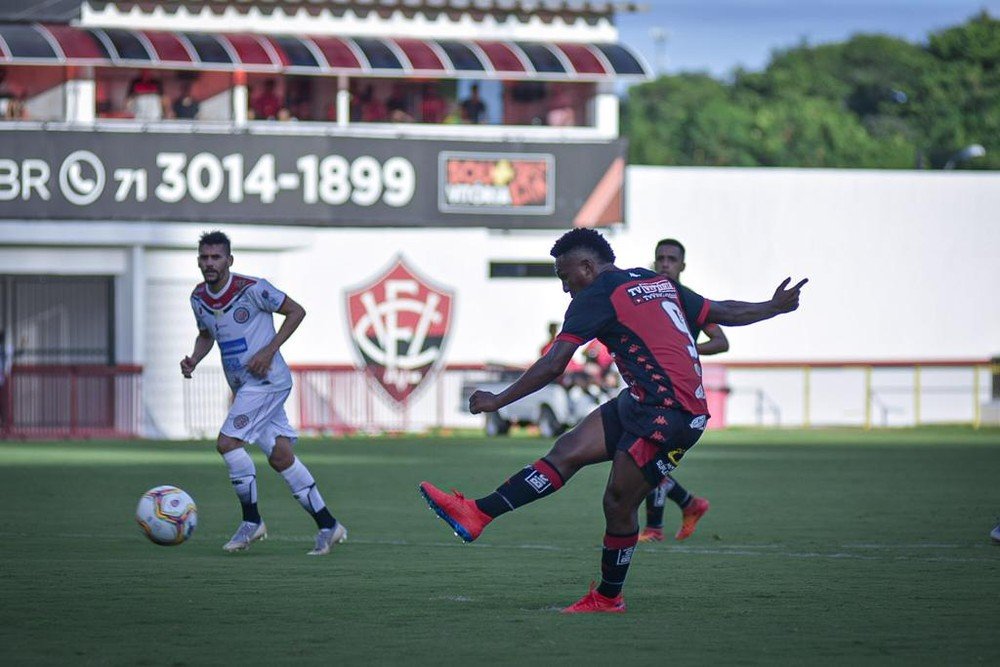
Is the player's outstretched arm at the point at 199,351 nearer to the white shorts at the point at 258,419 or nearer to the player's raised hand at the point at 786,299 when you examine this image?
the white shorts at the point at 258,419

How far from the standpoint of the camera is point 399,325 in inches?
1439

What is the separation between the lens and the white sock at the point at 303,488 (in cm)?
1264

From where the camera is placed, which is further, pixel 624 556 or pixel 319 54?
pixel 319 54

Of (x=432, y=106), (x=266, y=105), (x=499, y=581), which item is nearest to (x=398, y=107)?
(x=432, y=106)

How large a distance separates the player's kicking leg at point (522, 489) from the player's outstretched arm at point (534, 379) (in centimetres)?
48

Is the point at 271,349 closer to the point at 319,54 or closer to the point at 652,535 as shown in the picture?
the point at 652,535

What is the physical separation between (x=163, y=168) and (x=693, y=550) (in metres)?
23.7

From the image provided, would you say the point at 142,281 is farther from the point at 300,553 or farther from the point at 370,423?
the point at 300,553

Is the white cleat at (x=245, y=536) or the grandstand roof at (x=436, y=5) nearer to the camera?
the white cleat at (x=245, y=536)

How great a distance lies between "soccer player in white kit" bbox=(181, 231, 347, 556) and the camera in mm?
12703

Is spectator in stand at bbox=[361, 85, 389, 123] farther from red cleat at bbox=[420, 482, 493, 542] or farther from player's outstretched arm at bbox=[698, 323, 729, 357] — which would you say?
red cleat at bbox=[420, 482, 493, 542]

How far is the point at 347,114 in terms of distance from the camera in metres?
37.2

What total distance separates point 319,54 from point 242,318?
944 inches

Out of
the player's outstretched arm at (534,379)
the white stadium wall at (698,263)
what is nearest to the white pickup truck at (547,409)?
the white stadium wall at (698,263)
